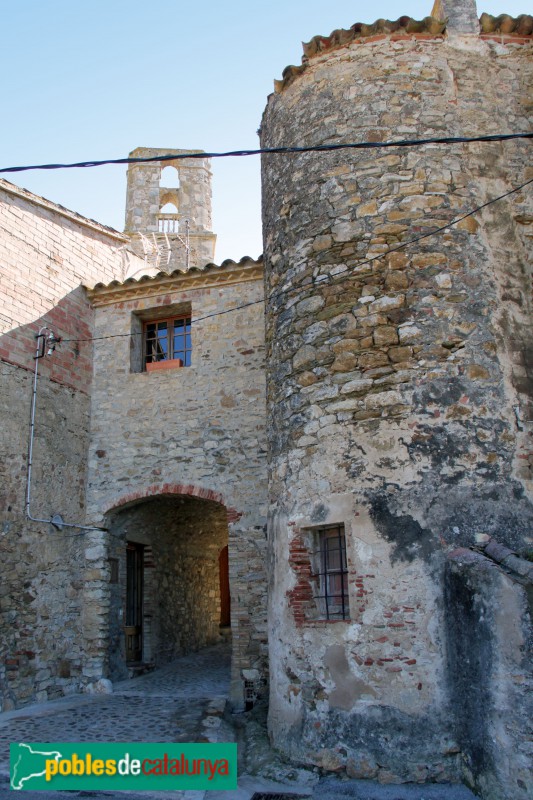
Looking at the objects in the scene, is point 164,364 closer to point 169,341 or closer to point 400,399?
point 169,341

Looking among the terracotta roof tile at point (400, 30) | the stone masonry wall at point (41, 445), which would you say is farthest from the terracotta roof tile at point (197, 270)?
the terracotta roof tile at point (400, 30)

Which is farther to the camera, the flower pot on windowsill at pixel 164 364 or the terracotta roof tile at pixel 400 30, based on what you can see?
the flower pot on windowsill at pixel 164 364

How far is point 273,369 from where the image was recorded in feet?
23.0

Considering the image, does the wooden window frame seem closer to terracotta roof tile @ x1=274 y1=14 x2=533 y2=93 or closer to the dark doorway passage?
terracotta roof tile @ x1=274 y1=14 x2=533 y2=93

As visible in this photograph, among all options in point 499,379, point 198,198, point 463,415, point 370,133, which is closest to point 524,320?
point 499,379

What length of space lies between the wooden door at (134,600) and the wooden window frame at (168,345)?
3.04 meters

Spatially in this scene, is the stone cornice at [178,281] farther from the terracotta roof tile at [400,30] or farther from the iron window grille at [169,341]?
the terracotta roof tile at [400,30]

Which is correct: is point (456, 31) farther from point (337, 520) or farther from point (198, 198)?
point (198, 198)

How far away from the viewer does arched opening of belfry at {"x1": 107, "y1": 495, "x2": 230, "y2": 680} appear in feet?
33.3

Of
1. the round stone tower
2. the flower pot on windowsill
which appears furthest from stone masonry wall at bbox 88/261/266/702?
the round stone tower

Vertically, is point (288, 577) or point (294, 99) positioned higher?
point (294, 99)

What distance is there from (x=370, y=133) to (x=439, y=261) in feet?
5.37

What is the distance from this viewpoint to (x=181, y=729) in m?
6.91

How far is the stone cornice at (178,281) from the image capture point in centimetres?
1010
